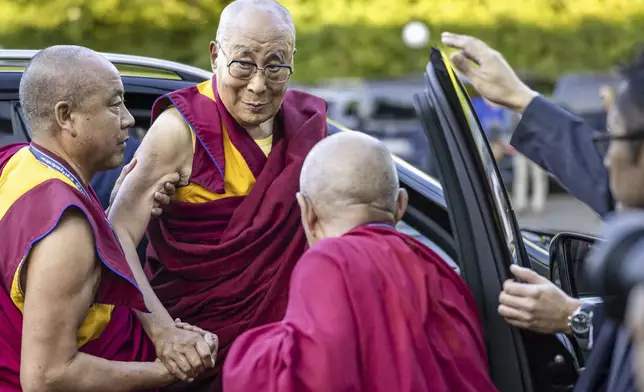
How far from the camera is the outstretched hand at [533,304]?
92.0 inches

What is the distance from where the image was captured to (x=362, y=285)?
221cm

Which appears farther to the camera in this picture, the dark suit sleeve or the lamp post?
the lamp post

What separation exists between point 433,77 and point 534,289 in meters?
0.53

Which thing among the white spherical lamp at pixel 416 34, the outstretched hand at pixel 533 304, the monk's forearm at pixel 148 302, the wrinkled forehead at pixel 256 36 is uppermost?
the wrinkled forehead at pixel 256 36

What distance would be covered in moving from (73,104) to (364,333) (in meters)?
0.92

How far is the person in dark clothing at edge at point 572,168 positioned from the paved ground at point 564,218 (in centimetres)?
1044

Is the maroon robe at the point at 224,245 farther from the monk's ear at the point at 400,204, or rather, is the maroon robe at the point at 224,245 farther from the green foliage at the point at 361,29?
the green foliage at the point at 361,29

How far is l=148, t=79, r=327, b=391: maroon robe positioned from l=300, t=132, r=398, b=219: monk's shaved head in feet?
2.05

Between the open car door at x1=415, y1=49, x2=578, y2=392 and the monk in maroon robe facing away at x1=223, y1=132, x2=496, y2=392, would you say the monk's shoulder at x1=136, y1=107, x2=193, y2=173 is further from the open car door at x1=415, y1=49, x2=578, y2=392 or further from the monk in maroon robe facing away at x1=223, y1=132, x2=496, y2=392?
the open car door at x1=415, y1=49, x2=578, y2=392

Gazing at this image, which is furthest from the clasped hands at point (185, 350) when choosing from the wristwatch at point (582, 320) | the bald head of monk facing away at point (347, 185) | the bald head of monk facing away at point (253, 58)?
the wristwatch at point (582, 320)

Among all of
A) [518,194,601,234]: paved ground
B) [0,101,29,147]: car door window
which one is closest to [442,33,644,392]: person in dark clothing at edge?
[0,101,29,147]: car door window

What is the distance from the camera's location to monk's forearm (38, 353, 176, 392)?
2449mm

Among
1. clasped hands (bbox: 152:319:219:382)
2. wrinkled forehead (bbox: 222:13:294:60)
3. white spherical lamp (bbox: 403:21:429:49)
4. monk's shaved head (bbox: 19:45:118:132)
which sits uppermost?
wrinkled forehead (bbox: 222:13:294:60)

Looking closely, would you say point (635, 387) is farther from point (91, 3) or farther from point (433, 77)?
point (91, 3)
